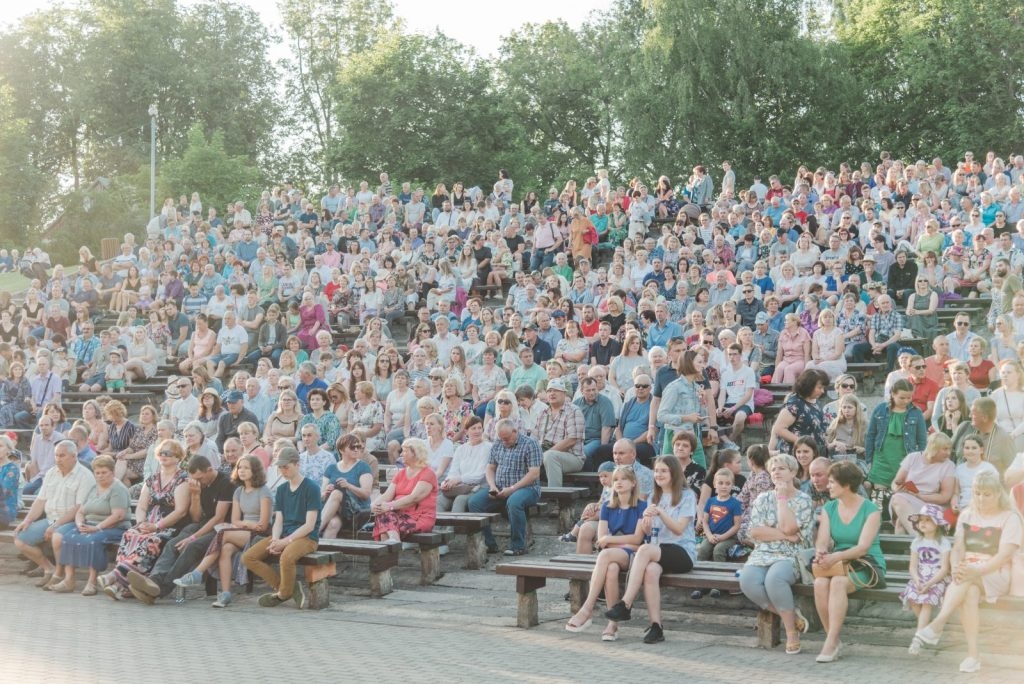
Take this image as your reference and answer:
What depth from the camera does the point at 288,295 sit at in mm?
22188

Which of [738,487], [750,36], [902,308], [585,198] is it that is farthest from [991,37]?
[738,487]

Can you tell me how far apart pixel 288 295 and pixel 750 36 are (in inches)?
767

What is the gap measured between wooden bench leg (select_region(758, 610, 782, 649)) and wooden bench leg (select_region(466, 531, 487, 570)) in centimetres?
350

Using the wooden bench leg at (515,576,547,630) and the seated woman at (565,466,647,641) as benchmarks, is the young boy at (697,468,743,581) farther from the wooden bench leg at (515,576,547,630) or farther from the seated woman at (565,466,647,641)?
the wooden bench leg at (515,576,547,630)

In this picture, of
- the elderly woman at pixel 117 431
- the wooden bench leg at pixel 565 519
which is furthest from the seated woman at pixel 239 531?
the elderly woman at pixel 117 431

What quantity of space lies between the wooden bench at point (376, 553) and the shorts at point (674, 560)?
2690mm

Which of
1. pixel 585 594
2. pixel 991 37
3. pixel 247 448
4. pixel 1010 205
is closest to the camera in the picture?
pixel 585 594

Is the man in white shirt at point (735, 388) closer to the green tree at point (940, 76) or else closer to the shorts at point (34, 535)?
the shorts at point (34, 535)

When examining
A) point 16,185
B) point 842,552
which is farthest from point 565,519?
point 16,185

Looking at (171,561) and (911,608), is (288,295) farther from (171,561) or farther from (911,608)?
(911,608)

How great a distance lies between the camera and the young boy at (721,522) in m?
10.0

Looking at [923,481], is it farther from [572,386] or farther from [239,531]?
[239,531]

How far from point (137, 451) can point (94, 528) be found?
8.42ft

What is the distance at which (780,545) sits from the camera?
888cm
